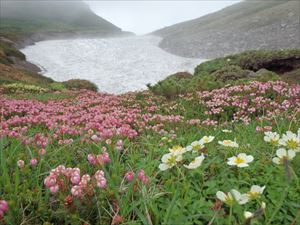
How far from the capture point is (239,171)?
295 cm

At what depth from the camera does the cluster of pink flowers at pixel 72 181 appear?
2.54 meters

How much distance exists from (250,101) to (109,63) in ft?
134

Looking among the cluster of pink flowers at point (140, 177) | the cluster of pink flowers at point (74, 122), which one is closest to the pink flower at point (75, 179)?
the cluster of pink flowers at point (140, 177)

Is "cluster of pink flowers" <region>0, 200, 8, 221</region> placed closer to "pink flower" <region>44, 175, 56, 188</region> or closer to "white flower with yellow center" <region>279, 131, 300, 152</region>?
"pink flower" <region>44, 175, 56, 188</region>

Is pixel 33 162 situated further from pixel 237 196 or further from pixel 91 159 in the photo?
pixel 237 196

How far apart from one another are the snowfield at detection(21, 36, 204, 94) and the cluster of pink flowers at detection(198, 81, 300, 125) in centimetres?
2285

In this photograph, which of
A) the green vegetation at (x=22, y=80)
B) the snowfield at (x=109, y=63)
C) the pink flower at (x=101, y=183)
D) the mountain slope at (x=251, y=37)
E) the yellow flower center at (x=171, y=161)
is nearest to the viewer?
the pink flower at (x=101, y=183)

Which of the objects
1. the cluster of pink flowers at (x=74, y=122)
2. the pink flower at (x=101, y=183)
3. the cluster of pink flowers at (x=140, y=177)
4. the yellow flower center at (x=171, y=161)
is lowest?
the cluster of pink flowers at (x=74, y=122)

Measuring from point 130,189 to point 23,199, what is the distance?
0.81 metres

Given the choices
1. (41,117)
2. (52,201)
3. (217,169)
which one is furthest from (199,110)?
(52,201)

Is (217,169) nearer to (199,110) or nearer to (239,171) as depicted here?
(239,171)

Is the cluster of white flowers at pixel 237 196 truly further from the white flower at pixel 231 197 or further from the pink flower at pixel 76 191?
the pink flower at pixel 76 191

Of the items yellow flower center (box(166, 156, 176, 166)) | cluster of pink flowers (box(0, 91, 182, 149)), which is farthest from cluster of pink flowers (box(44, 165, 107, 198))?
cluster of pink flowers (box(0, 91, 182, 149))

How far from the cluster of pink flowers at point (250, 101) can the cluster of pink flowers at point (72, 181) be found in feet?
23.4
